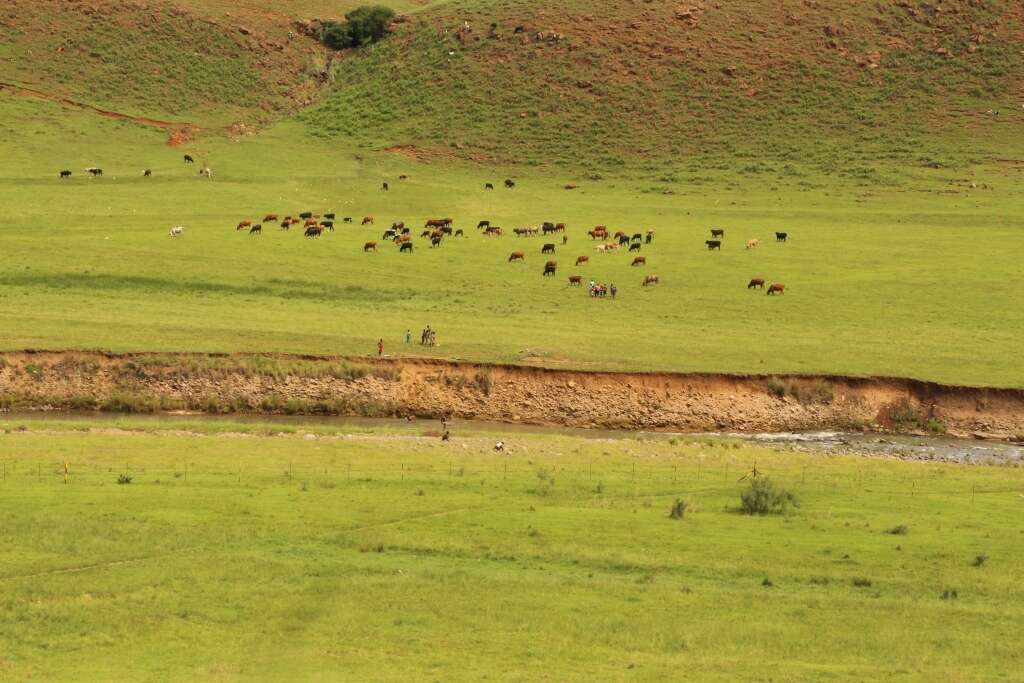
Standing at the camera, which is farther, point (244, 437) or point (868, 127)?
point (868, 127)

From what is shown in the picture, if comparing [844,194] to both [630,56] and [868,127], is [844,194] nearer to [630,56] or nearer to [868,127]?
[868,127]

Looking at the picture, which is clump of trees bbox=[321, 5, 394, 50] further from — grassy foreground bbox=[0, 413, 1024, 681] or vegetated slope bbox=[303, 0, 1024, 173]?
grassy foreground bbox=[0, 413, 1024, 681]

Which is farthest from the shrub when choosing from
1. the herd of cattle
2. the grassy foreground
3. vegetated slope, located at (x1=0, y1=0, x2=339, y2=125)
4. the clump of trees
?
the clump of trees

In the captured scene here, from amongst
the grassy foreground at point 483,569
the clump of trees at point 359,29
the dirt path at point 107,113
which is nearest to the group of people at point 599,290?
the grassy foreground at point 483,569

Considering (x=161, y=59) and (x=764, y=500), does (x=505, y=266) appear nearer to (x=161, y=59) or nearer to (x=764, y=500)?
(x=764, y=500)

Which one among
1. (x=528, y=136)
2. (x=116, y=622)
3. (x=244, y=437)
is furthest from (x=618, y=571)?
(x=528, y=136)

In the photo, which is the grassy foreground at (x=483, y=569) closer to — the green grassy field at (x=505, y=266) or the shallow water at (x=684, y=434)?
the shallow water at (x=684, y=434)
